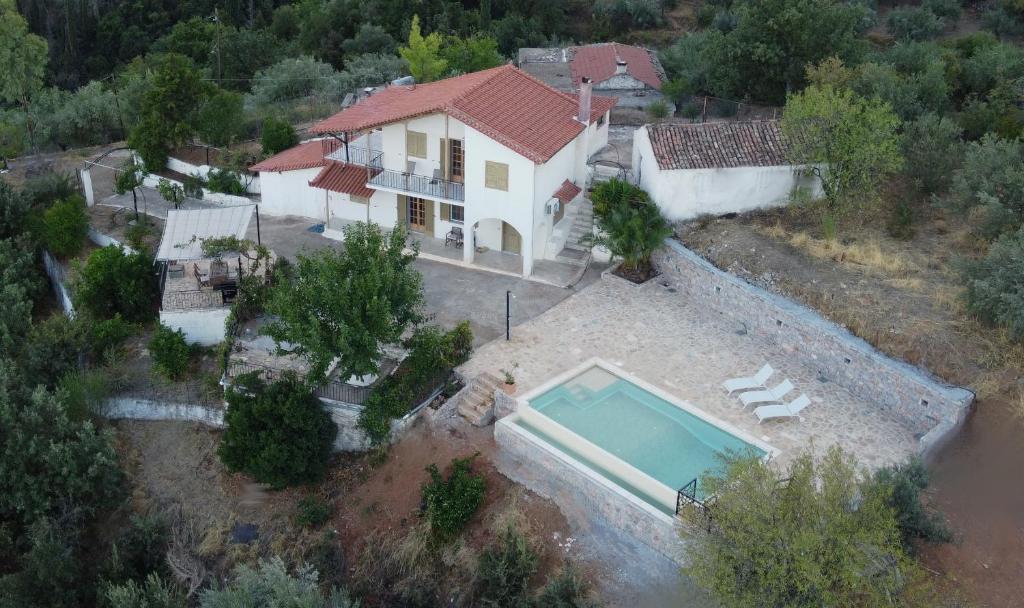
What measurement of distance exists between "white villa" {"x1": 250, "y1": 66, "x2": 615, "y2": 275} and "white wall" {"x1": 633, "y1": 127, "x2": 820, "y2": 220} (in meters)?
2.99

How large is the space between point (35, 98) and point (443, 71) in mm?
21550

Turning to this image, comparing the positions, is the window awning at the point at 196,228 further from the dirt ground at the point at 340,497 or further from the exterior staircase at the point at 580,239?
the exterior staircase at the point at 580,239

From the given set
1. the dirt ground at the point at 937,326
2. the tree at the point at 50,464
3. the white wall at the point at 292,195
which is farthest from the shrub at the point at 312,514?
the white wall at the point at 292,195

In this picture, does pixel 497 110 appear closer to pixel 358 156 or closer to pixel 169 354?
pixel 358 156

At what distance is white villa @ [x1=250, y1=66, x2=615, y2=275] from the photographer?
29594 millimetres

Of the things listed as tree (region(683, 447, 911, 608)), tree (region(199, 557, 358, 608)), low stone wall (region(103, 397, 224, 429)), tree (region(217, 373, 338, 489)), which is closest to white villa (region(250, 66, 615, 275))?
tree (region(217, 373, 338, 489))

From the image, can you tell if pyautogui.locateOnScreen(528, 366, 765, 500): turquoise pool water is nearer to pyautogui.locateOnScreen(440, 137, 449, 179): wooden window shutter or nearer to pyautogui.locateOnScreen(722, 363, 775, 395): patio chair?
pyautogui.locateOnScreen(722, 363, 775, 395): patio chair

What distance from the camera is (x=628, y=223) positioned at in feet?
97.3

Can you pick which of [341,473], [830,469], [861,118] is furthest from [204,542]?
[861,118]

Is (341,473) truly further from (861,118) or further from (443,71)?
(443,71)

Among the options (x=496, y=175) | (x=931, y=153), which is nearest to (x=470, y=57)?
(x=496, y=175)

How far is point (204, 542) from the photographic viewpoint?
77.6ft

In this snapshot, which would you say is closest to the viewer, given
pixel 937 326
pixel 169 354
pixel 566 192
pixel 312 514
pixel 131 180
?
pixel 312 514

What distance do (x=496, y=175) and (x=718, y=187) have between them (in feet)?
24.6
